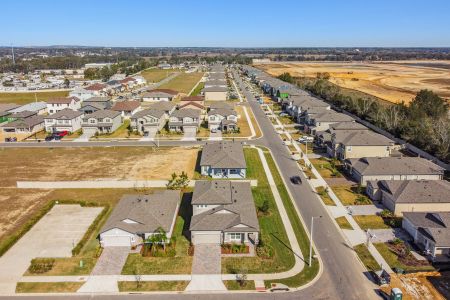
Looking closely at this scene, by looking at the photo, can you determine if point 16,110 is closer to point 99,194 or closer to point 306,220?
point 99,194

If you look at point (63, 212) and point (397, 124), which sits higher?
point (397, 124)

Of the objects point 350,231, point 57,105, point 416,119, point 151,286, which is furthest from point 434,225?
point 57,105

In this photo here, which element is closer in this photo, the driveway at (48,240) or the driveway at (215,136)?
the driveway at (48,240)

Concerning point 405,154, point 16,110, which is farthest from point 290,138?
point 16,110

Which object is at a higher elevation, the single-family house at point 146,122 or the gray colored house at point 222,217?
the single-family house at point 146,122

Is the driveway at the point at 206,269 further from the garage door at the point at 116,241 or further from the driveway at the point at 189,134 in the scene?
the driveway at the point at 189,134

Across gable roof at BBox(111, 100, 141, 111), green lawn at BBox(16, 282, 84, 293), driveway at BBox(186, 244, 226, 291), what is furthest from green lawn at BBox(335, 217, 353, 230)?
gable roof at BBox(111, 100, 141, 111)

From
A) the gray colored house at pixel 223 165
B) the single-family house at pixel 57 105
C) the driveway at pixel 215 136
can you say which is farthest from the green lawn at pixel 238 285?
the single-family house at pixel 57 105

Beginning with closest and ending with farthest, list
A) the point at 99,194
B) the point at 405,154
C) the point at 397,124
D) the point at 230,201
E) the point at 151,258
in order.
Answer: the point at 151,258 → the point at 230,201 → the point at 99,194 → the point at 405,154 → the point at 397,124
